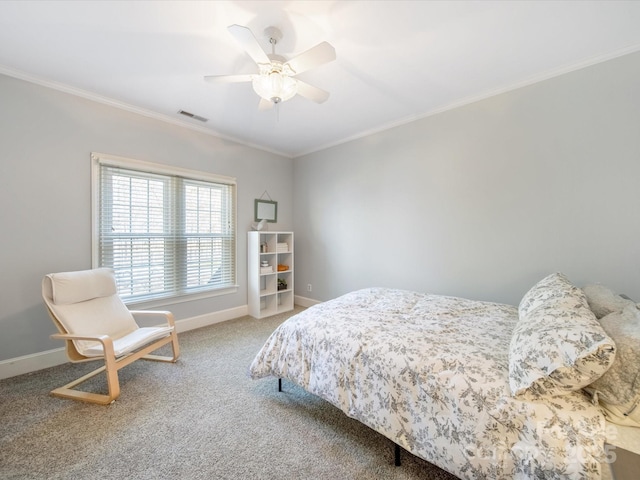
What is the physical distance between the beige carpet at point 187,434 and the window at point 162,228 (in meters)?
1.11

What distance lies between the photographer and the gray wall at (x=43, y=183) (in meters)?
2.24

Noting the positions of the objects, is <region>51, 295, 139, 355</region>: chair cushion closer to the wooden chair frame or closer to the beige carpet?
the wooden chair frame

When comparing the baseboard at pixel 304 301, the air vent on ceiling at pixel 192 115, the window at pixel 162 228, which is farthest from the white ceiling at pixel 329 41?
the baseboard at pixel 304 301

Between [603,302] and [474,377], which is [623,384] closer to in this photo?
[474,377]

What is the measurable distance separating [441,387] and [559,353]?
0.49 meters

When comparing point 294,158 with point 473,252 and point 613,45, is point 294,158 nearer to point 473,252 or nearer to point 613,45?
point 473,252

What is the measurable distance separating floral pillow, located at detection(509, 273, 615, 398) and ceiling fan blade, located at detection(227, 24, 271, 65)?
2101 mm

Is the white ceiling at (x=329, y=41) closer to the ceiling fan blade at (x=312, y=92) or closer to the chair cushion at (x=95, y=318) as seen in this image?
the ceiling fan blade at (x=312, y=92)

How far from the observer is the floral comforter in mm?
954

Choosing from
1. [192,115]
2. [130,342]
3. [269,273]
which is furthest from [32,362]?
[192,115]

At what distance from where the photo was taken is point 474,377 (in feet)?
3.83

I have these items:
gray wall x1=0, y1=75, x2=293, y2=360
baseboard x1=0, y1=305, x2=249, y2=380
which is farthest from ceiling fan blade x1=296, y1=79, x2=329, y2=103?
baseboard x1=0, y1=305, x2=249, y2=380

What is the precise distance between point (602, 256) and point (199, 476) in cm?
325

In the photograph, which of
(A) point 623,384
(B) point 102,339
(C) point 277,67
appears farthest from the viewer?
(B) point 102,339
